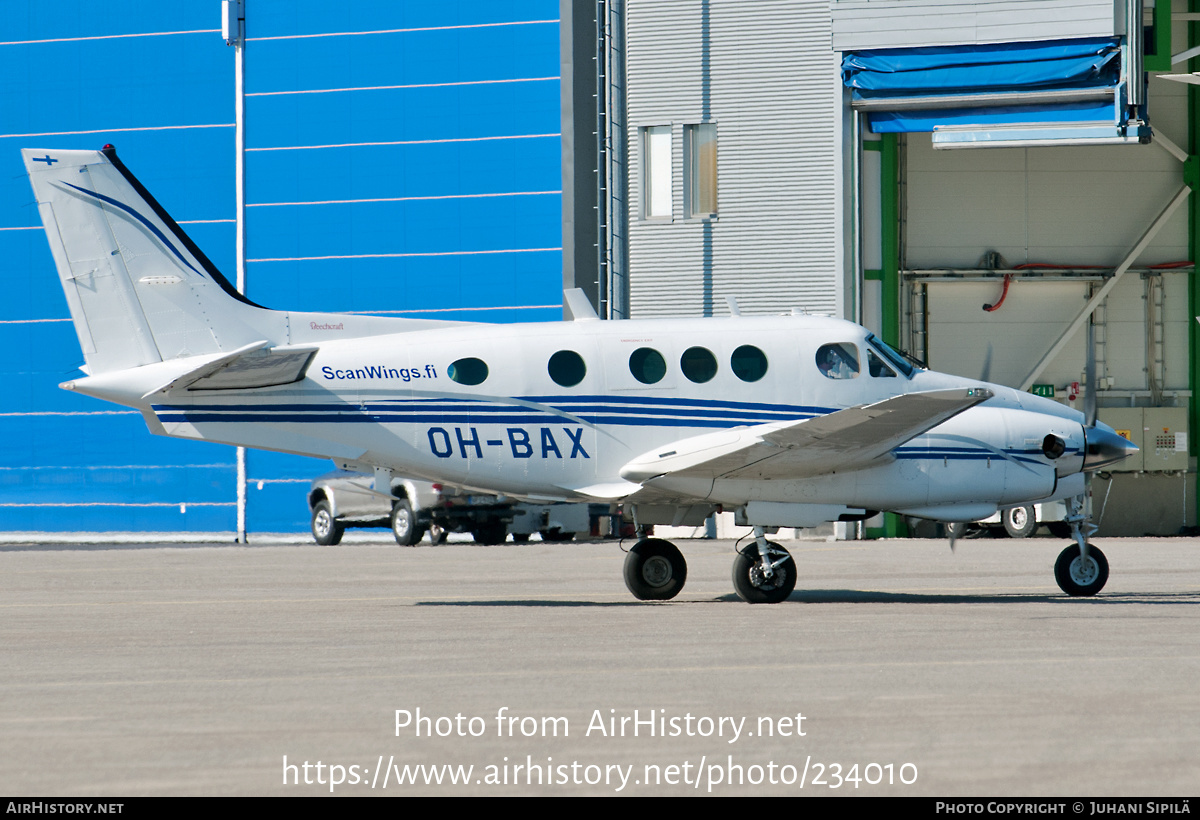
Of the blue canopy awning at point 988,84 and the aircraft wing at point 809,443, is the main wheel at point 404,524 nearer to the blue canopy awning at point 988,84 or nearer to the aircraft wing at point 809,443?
the blue canopy awning at point 988,84

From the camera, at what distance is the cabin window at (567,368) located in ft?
51.6

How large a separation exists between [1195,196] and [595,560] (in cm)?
2214

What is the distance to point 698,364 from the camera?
1582 centimetres

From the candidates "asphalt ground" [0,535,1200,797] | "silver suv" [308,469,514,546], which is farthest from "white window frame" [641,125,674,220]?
"asphalt ground" [0,535,1200,797]

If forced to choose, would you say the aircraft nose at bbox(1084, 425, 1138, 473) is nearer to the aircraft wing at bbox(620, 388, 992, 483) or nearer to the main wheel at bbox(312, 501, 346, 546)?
the aircraft wing at bbox(620, 388, 992, 483)

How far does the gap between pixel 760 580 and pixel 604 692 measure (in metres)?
6.65

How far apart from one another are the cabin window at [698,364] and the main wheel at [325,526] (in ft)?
65.6

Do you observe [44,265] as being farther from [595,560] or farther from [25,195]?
[595,560]

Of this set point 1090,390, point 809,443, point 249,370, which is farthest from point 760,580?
point 249,370

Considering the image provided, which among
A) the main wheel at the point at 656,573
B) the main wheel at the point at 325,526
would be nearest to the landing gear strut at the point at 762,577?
the main wheel at the point at 656,573

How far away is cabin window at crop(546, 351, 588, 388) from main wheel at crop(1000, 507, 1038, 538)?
21.2 meters

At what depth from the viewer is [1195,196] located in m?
38.4

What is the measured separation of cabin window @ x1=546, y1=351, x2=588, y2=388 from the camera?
1573cm

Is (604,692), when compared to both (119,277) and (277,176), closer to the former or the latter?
(119,277)
